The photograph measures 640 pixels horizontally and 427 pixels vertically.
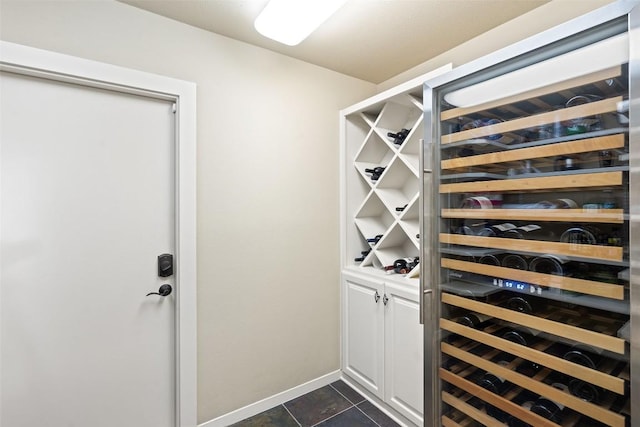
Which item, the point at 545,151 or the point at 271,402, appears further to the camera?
the point at 271,402

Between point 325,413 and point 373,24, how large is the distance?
2.37 meters

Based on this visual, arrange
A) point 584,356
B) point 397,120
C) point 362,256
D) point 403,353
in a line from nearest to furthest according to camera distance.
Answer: point 584,356, point 403,353, point 397,120, point 362,256

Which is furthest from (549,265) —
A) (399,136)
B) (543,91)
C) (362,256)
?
(362,256)

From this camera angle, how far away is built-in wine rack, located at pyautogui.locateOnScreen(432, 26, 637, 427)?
0.97m

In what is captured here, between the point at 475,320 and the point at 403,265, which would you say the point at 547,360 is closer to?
the point at 475,320

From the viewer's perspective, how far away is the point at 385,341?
1.91 metres

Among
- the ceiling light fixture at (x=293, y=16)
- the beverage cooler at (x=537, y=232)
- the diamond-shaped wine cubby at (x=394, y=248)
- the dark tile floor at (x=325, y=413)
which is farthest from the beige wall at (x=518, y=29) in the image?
the dark tile floor at (x=325, y=413)

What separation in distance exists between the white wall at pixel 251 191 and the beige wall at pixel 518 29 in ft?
2.57

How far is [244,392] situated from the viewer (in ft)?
6.19

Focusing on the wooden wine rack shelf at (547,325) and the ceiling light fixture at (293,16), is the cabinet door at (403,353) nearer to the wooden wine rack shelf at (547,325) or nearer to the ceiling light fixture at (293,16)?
the wooden wine rack shelf at (547,325)

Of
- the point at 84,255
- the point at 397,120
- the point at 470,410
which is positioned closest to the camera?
the point at 470,410

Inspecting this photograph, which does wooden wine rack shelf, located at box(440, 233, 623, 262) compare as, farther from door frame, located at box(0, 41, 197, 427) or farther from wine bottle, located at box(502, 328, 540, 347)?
door frame, located at box(0, 41, 197, 427)

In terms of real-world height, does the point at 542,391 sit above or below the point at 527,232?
below

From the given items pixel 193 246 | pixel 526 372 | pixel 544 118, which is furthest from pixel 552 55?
pixel 193 246
